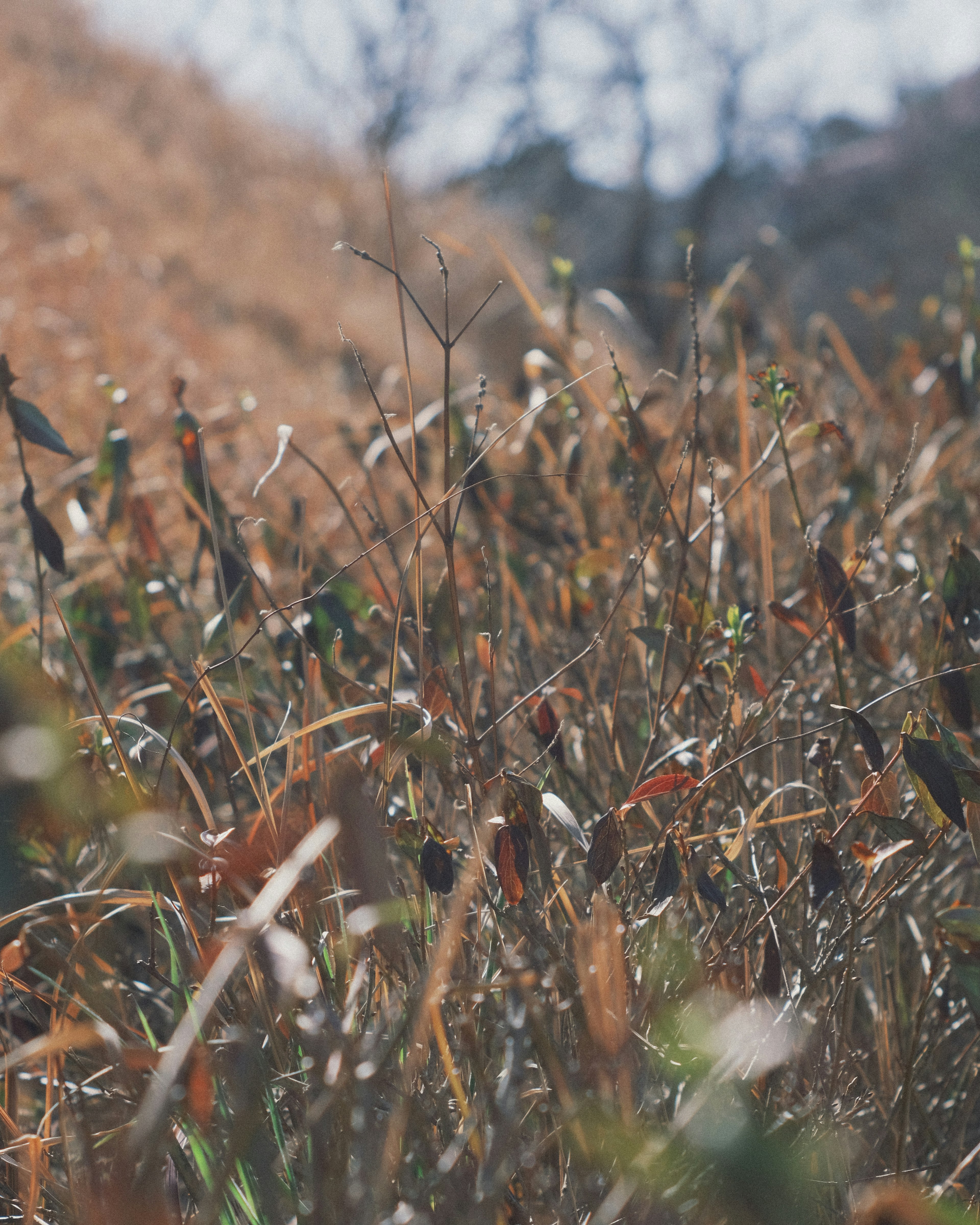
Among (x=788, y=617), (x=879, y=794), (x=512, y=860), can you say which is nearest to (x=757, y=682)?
(x=788, y=617)

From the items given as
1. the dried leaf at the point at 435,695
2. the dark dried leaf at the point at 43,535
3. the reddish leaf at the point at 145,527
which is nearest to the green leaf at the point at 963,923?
the dried leaf at the point at 435,695

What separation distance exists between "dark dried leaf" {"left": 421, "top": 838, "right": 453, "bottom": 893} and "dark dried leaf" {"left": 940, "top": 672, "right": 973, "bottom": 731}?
377 millimetres

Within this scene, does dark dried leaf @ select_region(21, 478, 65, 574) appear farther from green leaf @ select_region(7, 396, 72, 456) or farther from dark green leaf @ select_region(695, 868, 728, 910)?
dark green leaf @ select_region(695, 868, 728, 910)

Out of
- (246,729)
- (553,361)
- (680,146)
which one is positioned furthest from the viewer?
(680,146)

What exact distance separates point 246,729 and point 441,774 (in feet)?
0.88

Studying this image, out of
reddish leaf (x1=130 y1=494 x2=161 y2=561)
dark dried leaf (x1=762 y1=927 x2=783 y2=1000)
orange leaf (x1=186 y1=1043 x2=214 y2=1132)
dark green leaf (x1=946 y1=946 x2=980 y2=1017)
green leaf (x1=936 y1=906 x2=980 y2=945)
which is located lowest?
dark dried leaf (x1=762 y1=927 x2=783 y2=1000)

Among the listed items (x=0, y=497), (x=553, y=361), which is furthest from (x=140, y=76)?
(x=553, y=361)

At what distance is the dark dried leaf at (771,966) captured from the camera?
61 cm

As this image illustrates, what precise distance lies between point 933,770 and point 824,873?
9 cm

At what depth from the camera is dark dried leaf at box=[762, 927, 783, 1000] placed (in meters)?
0.61

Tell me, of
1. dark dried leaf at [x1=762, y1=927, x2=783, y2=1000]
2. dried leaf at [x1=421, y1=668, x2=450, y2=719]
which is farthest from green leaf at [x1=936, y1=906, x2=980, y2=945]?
dried leaf at [x1=421, y1=668, x2=450, y2=719]

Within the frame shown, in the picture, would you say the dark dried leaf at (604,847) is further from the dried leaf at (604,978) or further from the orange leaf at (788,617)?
the orange leaf at (788,617)

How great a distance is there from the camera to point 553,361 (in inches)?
46.0

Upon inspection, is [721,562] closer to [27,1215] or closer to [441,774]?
[441,774]
